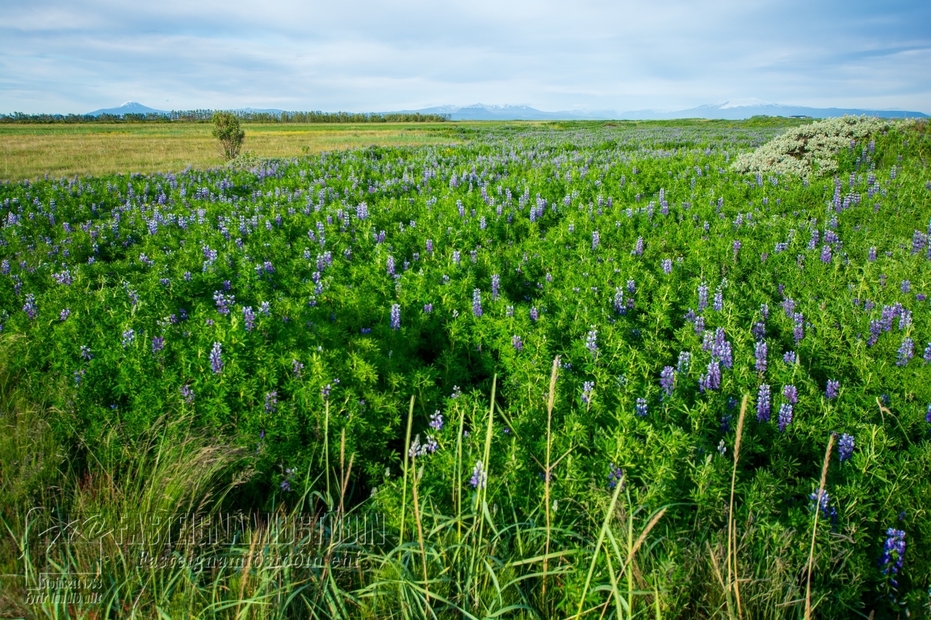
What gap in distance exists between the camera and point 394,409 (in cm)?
388

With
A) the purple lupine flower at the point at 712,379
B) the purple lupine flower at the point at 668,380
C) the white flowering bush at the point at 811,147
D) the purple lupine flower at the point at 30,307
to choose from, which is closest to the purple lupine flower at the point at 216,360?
the purple lupine flower at the point at 30,307

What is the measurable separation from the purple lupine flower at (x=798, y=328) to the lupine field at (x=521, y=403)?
51mm

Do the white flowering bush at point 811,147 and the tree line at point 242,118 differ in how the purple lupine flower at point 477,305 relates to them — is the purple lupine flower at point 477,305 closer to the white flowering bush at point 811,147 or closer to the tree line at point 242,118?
the white flowering bush at point 811,147

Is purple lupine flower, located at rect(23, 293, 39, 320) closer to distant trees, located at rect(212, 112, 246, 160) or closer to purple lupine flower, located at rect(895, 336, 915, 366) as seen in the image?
purple lupine flower, located at rect(895, 336, 915, 366)

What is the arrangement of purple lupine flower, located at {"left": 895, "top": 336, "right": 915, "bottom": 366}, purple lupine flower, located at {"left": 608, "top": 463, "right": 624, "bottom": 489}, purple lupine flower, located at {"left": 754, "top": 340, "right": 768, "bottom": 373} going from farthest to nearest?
purple lupine flower, located at {"left": 895, "top": 336, "right": 915, "bottom": 366}, purple lupine flower, located at {"left": 754, "top": 340, "right": 768, "bottom": 373}, purple lupine flower, located at {"left": 608, "top": 463, "right": 624, "bottom": 489}

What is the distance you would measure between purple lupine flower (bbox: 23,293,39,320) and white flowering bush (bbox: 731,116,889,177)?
1450 cm

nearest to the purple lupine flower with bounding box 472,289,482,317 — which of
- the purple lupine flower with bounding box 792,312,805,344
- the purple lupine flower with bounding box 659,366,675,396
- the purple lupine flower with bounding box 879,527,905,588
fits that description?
the purple lupine flower with bounding box 659,366,675,396

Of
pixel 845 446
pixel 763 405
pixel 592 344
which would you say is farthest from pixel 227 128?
pixel 845 446

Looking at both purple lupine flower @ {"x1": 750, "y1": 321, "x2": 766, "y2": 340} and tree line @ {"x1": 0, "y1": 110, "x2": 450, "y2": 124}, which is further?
tree line @ {"x1": 0, "y1": 110, "x2": 450, "y2": 124}

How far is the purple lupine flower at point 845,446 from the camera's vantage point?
337 centimetres

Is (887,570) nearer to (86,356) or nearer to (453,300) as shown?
(453,300)

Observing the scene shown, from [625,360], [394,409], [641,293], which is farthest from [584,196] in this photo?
[394,409]

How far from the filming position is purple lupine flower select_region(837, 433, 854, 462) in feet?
11.1

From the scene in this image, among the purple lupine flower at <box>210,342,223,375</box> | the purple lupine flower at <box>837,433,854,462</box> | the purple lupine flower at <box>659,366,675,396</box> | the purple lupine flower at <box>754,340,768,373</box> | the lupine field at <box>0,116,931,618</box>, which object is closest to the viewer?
the lupine field at <box>0,116,931,618</box>
